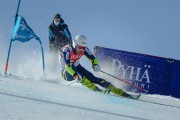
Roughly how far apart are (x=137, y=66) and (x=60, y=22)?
9.27 ft

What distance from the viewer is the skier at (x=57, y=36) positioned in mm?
11961

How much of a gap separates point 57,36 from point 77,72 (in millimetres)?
2313

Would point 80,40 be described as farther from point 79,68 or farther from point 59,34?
point 59,34

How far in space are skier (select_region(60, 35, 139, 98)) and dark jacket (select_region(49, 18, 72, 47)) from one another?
171cm

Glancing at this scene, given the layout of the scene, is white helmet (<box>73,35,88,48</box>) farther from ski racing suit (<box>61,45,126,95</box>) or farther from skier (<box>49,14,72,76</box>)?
skier (<box>49,14,72,76</box>)

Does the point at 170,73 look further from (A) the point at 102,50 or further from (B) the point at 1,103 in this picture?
(B) the point at 1,103

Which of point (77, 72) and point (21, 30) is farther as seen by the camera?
point (21, 30)

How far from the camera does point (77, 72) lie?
10.1 metres

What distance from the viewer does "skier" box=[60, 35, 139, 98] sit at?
916cm

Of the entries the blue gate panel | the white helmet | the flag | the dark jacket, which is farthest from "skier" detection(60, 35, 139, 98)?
the flag

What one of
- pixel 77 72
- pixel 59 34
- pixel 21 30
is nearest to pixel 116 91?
pixel 77 72

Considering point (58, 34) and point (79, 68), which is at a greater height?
point (58, 34)

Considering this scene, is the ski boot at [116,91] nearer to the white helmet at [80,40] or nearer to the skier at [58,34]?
the white helmet at [80,40]

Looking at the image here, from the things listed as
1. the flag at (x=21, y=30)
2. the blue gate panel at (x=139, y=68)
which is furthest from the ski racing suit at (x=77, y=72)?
the flag at (x=21, y=30)
